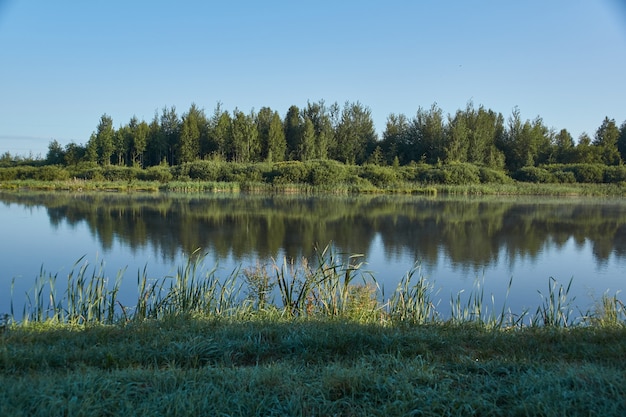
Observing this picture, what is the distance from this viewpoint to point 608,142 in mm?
46406

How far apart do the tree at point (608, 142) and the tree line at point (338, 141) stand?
9cm

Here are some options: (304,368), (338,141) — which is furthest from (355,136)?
(304,368)

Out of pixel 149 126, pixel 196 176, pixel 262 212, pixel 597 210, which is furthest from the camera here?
pixel 149 126

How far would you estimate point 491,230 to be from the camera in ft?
52.4

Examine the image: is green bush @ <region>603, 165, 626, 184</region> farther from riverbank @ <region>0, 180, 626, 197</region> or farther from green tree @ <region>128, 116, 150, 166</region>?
green tree @ <region>128, 116, 150, 166</region>

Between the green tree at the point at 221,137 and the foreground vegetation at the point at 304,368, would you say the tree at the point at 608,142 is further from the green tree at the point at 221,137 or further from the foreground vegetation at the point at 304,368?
the foreground vegetation at the point at 304,368

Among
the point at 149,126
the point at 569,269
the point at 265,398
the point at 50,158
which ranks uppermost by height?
the point at 149,126

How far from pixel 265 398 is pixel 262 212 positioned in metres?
17.6

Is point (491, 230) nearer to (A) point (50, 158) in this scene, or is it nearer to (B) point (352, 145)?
(B) point (352, 145)

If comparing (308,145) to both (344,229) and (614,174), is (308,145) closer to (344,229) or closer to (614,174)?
(614,174)

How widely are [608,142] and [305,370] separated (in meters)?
52.3

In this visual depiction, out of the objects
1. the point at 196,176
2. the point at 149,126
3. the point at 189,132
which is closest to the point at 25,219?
the point at 196,176

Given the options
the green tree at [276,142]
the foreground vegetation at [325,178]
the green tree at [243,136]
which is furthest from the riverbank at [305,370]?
the green tree at [276,142]

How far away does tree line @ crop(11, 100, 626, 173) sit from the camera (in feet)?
148
